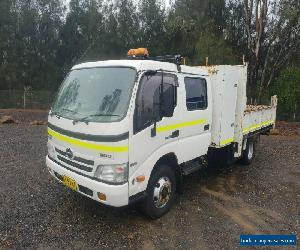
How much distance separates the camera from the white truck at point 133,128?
15.2 feet

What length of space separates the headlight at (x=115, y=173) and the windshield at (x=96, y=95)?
67cm

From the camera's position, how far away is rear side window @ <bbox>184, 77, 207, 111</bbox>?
5.80 meters

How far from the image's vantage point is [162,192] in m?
5.53

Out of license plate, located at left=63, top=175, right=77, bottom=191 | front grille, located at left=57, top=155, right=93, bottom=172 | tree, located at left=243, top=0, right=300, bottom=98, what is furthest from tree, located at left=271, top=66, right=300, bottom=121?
license plate, located at left=63, top=175, right=77, bottom=191

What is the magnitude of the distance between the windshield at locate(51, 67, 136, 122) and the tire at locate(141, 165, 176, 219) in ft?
4.30

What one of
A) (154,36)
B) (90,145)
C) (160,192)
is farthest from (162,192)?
(154,36)

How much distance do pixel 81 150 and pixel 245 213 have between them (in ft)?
10.5

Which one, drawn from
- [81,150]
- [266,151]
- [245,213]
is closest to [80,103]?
[81,150]

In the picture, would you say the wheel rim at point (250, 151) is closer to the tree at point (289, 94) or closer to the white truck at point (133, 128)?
the white truck at point (133, 128)

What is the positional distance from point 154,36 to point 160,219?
81.2 ft

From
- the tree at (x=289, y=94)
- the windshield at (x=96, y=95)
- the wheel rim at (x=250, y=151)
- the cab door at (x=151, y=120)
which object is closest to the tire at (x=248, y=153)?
the wheel rim at (x=250, y=151)

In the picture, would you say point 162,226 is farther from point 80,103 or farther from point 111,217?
point 80,103

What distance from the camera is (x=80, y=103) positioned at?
5.16 meters

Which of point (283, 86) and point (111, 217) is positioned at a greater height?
point (283, 86)
